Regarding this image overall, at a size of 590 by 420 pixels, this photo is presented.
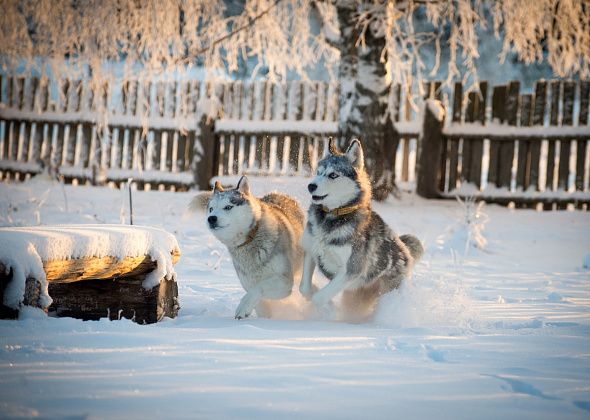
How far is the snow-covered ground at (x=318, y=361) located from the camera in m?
2.22

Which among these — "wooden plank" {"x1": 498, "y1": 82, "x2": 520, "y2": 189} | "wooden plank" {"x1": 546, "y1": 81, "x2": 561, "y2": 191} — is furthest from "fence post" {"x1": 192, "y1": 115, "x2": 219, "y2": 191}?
"wooden plank" {"x1": 546, "y1": 81, "x2": 561, "y2": 191}

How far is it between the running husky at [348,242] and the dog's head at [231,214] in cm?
45

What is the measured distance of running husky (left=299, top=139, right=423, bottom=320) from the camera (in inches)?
169

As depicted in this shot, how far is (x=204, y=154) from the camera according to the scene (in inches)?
423

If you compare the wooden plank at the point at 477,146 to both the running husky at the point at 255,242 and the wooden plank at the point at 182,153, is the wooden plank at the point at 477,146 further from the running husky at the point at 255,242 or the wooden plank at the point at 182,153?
the running husky at the point at 255,242

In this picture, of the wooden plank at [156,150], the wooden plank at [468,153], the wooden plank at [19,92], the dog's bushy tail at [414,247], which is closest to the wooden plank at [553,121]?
the wooden plank at [468,153]

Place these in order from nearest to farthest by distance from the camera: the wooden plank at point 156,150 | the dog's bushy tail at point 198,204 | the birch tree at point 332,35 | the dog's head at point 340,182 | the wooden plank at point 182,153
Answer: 1. the dog's head at point 340,182
2. the dog's bushy tail at point 198,204
3. the birch tree at point 332,35
4. the wooden plank at point 182,153
5. the wooden plank at point 156,150

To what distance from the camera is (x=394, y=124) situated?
31.2 feet

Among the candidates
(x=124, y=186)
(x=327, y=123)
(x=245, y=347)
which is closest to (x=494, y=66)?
(x=327, y=123)

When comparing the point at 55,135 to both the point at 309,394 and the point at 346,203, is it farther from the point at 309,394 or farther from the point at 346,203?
the point at 309,394

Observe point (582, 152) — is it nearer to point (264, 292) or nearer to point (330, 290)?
point (330, 290)

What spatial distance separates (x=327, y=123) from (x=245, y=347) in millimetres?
7595

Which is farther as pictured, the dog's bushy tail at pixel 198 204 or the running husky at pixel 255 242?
the dog's bushy tail at pixel 198 204

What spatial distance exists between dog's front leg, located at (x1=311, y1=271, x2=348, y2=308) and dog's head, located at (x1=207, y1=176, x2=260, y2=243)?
74cm
